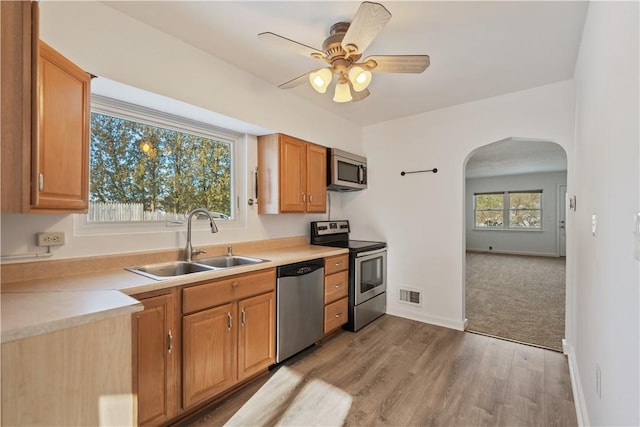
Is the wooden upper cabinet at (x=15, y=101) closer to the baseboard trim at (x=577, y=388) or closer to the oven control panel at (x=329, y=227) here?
the oven control panel at (x=329, y=227)

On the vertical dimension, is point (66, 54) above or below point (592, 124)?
above

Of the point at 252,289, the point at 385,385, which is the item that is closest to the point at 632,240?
the point at 385,385

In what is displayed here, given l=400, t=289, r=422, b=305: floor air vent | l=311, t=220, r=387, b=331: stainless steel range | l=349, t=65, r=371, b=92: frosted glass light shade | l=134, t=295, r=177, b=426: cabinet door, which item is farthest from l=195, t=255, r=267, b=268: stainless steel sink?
l=400, t=289, r=422, b=305: floor air vent

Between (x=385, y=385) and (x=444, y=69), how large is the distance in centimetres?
259

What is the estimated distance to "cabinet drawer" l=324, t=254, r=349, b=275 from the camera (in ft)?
9.48

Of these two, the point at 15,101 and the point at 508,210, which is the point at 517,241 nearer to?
the point at 508,210

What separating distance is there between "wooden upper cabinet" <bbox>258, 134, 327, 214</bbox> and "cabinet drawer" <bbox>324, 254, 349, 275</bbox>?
60 centimetres

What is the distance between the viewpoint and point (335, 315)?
2.99 m

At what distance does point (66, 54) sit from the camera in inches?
63.7

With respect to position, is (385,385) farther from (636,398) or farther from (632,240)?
(632,240)

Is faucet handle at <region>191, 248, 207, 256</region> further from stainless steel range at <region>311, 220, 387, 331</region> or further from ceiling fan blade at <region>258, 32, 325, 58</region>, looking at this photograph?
ceiling fan blade at <region>258, 32, 325, 58</region>

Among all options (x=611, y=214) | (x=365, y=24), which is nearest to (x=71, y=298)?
(x=365, y=24)

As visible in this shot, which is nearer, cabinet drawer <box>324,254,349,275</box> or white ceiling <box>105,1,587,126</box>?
white ceiling <box>105,1,587,126</box>

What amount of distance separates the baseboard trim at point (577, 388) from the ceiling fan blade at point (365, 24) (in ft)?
7.96
